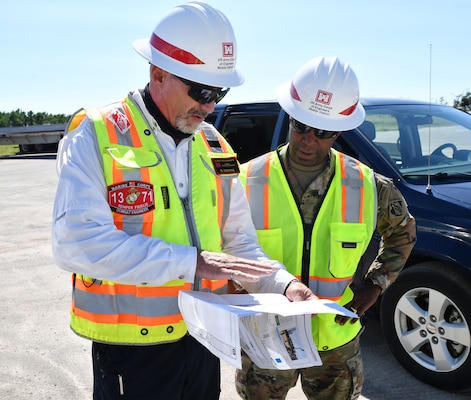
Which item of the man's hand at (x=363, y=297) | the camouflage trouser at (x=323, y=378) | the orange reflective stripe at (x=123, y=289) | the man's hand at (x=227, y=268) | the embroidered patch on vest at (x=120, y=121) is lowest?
the camouflage trouser at (x=323, y=378)

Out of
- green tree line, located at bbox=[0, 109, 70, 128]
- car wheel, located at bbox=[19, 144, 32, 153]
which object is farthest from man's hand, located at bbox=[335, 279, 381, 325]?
green tree line, located at bbox=[0, 109, 70, 128]

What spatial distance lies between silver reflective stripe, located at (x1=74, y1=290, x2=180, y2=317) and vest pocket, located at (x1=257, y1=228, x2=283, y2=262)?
2.24 ft

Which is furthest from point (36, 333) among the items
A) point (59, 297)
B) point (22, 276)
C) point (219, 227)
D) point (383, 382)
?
point (219, 227)

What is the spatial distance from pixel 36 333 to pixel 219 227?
128 inches

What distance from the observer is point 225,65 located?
6.39 feet

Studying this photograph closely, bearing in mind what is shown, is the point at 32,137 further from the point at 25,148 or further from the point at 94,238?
the point at 94,238

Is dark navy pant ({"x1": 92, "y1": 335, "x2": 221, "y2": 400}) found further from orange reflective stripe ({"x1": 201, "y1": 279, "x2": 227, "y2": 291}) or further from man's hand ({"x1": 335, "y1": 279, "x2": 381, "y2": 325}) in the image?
man's hand ({"x1": 335, "y1": 279, "x2": 381, "y2": 325})

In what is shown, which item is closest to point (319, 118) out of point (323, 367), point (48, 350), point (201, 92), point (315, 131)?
point (315, 131)

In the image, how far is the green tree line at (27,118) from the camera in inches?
2537

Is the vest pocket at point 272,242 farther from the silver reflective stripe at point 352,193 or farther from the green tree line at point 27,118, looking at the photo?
the green tree line at point 27,118

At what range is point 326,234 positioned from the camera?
2432mm

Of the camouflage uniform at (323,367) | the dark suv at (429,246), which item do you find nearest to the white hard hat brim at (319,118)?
the camouflage uniform at (323,367)

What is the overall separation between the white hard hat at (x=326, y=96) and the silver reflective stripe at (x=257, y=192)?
0.30 meters

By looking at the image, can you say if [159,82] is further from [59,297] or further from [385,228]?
[59,297]
